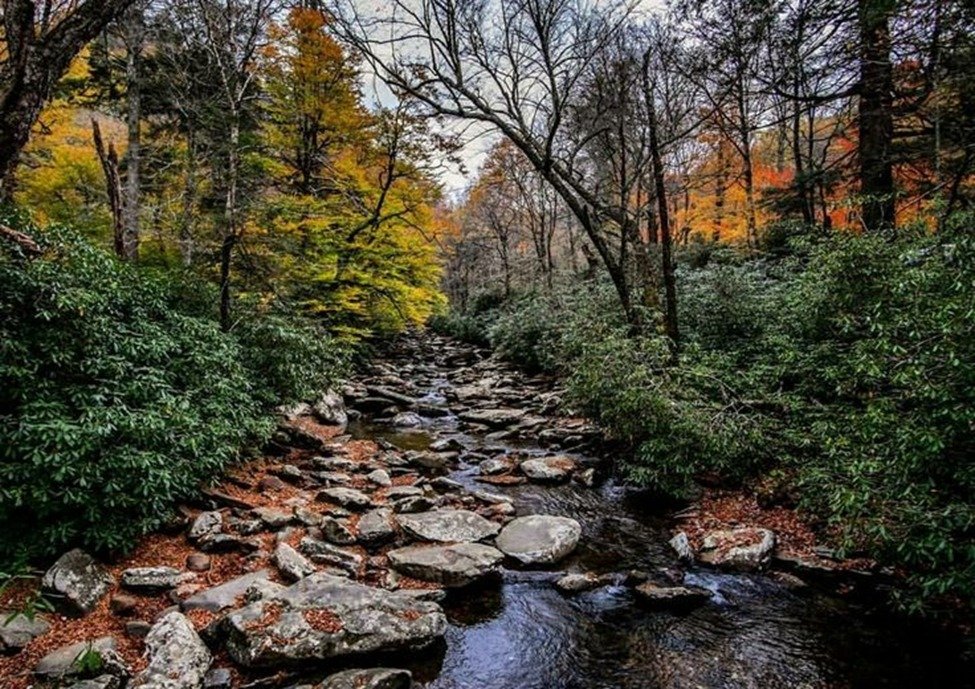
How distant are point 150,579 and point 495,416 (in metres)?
7.84

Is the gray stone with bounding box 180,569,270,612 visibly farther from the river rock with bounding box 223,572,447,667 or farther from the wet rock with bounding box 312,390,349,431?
the wet rock with bounding box 312,390,349,431

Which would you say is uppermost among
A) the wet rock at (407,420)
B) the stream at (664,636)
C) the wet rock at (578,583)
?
the wet rock at (407,420)

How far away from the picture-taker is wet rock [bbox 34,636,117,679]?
3244 mm

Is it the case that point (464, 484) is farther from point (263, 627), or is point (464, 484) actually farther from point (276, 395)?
point (263, 627)

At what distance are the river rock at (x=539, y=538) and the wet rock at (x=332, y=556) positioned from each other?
155cm

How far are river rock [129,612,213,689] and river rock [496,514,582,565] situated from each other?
298 centimetres

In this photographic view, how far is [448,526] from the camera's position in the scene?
236 inches

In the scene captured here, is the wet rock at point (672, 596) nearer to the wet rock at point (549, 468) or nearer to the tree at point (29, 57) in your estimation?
the wet rock at point (549, 468)

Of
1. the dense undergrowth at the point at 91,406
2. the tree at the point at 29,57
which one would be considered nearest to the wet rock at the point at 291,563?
the dense undergrowth at the point at 91,406

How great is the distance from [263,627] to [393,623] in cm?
95

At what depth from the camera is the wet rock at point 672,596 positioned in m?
4.75

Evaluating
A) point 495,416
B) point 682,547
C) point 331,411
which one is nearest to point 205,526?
point 682,547

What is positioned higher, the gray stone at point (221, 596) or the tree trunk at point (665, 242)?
the tree trunk at point (665, 242)

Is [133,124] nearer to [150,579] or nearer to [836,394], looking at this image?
[150,579]
